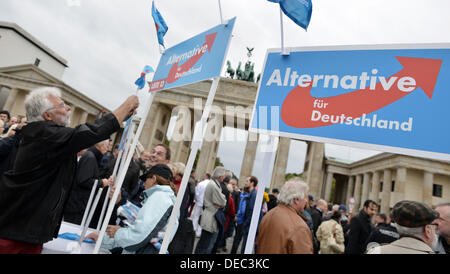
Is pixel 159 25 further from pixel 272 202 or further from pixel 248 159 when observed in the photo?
pixel 248 159

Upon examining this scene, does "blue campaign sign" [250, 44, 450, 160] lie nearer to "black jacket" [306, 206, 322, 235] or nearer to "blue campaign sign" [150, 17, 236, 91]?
"blue campaign sign" [150, 17, 236, 91]

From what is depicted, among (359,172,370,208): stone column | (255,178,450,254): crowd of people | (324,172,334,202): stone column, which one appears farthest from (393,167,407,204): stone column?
(255,178,450,254): crowd of people

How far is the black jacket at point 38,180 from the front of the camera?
1947mm

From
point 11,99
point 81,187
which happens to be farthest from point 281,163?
point 11,99

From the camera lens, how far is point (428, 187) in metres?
31.0

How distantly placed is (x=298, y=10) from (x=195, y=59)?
1150 millimetres

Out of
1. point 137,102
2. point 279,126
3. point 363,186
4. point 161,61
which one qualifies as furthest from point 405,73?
point 363,186

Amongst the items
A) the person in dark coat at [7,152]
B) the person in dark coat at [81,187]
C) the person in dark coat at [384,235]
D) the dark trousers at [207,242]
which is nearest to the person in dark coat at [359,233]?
the person in dark coat at [384,235]

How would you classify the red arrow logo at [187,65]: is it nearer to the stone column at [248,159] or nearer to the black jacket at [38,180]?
the black jacket at [38,180]

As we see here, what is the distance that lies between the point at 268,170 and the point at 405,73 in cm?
136

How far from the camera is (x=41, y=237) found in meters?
2.00

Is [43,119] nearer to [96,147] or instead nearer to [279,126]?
[279,126]

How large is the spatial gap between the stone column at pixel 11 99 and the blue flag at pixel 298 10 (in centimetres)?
4951
